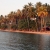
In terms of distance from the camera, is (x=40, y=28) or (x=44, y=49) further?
(x=40, y=28)

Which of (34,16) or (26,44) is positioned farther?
(34,16)

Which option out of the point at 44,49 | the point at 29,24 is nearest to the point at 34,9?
the point at 29,24

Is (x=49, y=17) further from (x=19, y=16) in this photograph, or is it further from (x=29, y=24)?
(x=19, y=16)

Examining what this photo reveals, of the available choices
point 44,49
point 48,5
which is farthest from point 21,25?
point 44,49

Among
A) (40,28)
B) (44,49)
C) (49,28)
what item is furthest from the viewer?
(40,28)

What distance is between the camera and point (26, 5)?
5541 inches

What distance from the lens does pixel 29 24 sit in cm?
14050

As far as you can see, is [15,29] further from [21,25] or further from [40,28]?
[40,28]

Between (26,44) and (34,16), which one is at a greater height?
(34,16)

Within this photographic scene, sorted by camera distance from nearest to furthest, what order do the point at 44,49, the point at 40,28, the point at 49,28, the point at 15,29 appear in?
the point at 44,49
the point at 49,28
the point at 40,28
the point at 15,29

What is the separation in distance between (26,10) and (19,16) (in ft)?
73.2

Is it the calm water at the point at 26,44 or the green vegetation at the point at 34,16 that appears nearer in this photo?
the calm water at the point at 26,44

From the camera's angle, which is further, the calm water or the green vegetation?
the green vegetation

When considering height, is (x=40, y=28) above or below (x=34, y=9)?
below
